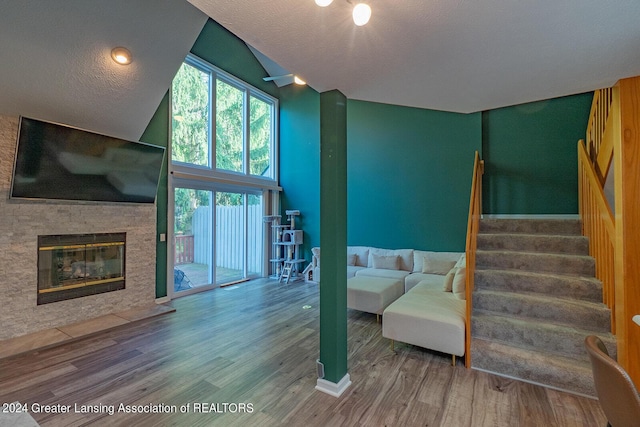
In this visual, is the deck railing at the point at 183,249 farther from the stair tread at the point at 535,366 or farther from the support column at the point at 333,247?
the stair tread at the point at 535,366

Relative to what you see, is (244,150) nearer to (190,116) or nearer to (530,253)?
(190,116)

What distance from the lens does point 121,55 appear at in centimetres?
301

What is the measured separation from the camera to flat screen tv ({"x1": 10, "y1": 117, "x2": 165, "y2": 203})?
3094 mm

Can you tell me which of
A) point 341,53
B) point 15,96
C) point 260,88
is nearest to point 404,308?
point 341,53

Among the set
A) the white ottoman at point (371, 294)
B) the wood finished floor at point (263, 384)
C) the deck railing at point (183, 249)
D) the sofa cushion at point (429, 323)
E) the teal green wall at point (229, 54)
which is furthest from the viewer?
the teal green wall at point (229, 54)

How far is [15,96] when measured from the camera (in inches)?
114

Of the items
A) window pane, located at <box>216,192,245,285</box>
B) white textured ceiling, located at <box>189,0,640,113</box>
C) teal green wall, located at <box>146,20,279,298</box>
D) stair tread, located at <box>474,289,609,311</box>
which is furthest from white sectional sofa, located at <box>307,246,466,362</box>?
teal green wall, located at <box>146,20,279,298</box>

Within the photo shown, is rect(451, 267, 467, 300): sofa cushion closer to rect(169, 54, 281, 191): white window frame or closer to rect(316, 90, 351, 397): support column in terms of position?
rect(316, 90, 351, 397): support column

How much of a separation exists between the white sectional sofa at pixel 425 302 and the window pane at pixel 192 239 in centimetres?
294

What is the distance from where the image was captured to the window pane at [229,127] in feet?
19.0

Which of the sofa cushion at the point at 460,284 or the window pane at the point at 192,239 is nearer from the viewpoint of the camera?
the sofa cushion at the point at 460,284

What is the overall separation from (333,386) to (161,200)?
4028 mm

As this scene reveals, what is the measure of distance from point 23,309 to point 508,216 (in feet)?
22.1

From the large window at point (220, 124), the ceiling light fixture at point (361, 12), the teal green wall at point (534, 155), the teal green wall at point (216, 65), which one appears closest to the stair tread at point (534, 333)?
the teal green wall at point (534, 155)
